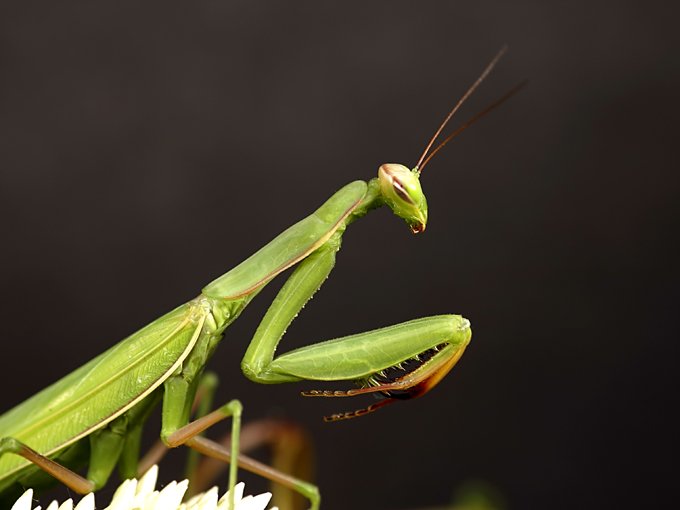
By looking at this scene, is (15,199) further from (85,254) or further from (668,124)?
(668,124)

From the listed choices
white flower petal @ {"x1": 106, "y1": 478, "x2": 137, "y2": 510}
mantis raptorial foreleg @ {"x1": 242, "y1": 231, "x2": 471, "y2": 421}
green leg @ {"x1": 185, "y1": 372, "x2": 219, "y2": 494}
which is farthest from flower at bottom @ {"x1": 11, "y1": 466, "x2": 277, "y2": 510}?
green leg @ {"x1": 185, "y1": 372, "x2": 219, "y2": 494}

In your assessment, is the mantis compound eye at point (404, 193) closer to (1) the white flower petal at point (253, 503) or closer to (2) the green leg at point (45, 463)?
(1) the white flower petal at point (253, 503)

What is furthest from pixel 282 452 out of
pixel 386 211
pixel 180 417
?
pixel 386 211

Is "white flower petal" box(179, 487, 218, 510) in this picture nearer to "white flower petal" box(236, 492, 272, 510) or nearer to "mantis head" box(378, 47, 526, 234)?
"white flower petal" box(236, 492, 272, 510)

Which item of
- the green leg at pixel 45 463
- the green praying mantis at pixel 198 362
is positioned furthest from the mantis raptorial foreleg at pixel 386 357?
the green leg at pixel 45 463

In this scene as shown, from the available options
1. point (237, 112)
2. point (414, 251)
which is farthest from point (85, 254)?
point (414, 251)

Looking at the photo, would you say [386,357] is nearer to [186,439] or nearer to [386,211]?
[186,439]
